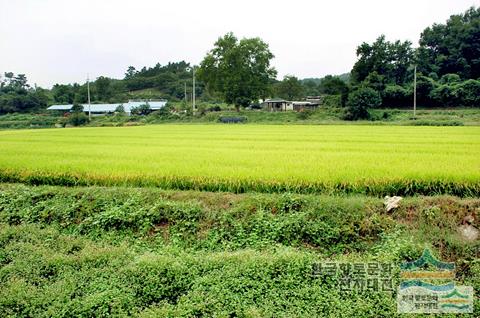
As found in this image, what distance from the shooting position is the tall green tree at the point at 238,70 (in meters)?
41.3

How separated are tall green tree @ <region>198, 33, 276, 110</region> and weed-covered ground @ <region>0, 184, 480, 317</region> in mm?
35454

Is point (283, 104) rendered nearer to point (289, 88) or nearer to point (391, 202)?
point (289, 88)

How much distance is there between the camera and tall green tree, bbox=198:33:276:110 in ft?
135

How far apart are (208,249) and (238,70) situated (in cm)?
3761

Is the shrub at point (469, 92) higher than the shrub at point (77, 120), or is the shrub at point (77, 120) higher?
the shrub at point (469, 92)

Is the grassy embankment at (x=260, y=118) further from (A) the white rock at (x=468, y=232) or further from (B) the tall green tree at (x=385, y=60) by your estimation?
(A) the white rock at (x=468, y=232)

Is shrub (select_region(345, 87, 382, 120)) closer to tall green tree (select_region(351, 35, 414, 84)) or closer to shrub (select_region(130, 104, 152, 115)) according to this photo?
tall green tree (select_region(351, 35, 414, 84))

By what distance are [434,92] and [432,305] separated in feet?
120

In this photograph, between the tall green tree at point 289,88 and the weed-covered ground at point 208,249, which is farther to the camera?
the tall green tree at point 289,88

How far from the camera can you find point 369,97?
3453 cm

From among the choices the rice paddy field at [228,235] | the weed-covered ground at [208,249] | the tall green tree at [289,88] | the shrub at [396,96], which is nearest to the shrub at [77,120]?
the tall green tree at [289,88]

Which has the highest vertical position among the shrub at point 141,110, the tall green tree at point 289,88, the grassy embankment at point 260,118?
the tall green tree at point 289,88

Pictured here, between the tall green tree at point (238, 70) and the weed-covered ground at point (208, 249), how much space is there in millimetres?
35454

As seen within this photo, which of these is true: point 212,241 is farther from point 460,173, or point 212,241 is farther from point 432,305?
point 460,173
